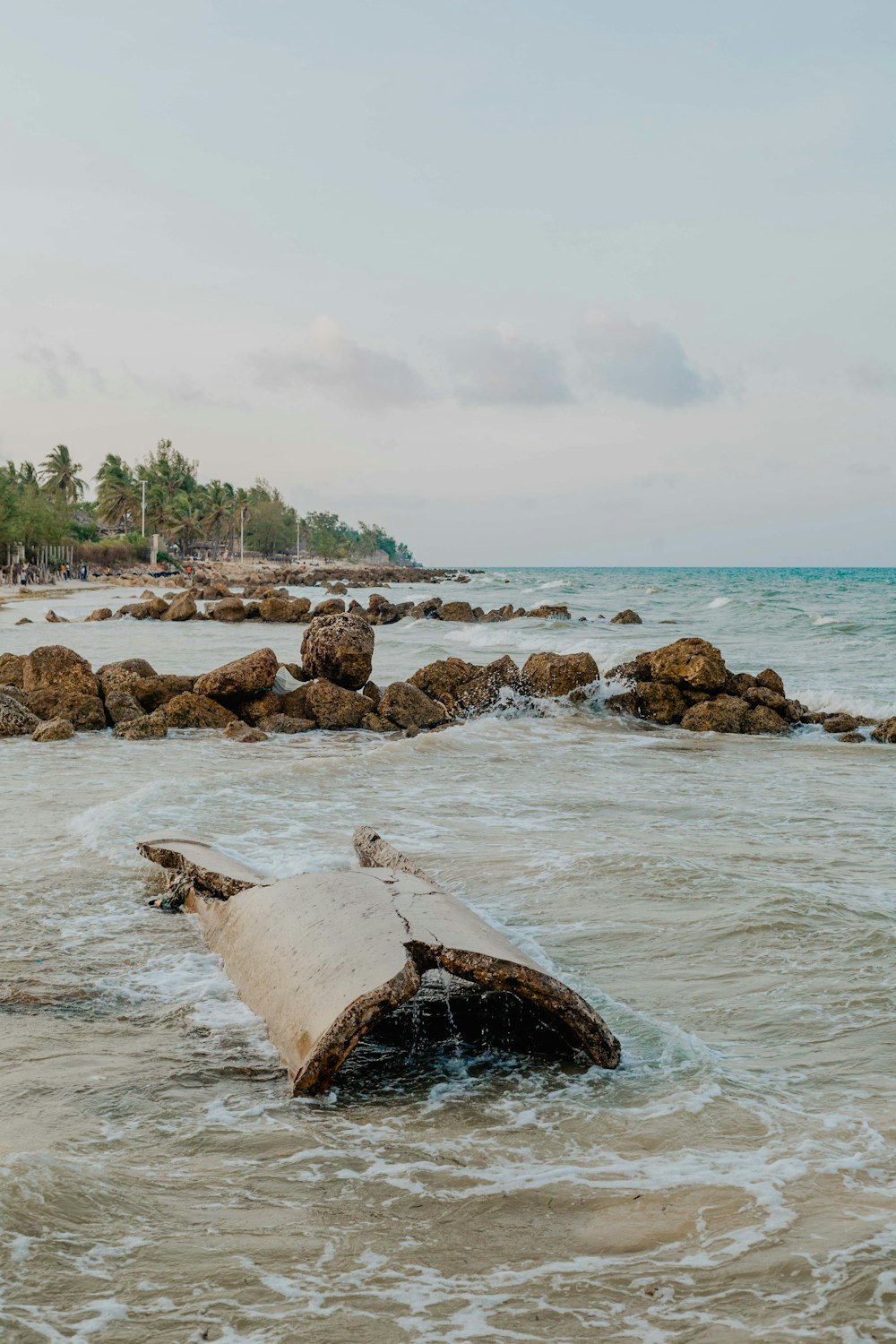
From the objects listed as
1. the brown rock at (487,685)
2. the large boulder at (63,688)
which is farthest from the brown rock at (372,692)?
the large boulder at (63,688)

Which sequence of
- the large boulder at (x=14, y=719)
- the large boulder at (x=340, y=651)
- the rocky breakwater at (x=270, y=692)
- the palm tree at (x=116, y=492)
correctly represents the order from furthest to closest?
1. the palm tree at (x=116, y=492)
2. the large boulder at (x=340, y=651)
3. the rocky breakwater at (x=270, y=692)
4. the large boulder at (x=14, y=719)

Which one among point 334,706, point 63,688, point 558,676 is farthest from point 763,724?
point 63,688

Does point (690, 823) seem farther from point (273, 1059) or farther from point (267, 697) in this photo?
point (267, 697)

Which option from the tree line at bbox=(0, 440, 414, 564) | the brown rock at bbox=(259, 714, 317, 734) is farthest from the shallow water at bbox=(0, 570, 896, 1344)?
the tree line at bbox=(0, 440, 414, 564)

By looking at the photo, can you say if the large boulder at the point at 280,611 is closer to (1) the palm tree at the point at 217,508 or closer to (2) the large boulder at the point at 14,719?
(2) the large boulder at the point at 14,719

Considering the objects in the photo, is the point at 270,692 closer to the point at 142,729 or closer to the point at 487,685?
the point at 142,729

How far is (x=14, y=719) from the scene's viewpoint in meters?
13.6

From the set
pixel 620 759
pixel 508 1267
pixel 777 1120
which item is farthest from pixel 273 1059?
pixel 620 759

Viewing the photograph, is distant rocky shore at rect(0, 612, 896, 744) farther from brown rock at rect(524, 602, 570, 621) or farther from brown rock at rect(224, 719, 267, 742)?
brown rock at rect(524, 602, 570, 621)

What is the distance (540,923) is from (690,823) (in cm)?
318

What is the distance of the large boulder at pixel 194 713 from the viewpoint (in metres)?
14.5

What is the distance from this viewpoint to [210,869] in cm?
611

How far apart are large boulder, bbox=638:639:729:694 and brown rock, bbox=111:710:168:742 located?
7.75 meters

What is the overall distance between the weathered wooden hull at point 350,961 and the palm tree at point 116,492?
101 m
